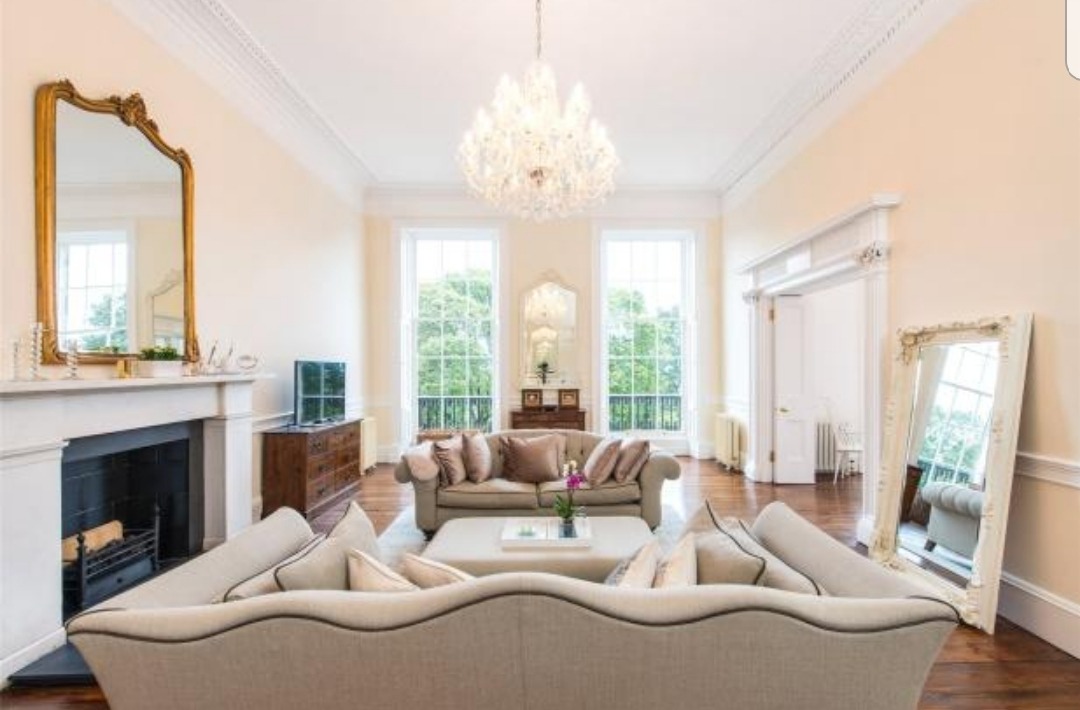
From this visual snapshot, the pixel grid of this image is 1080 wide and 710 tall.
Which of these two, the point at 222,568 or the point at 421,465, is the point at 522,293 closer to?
the point at 421,465

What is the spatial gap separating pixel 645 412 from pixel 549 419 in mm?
1555

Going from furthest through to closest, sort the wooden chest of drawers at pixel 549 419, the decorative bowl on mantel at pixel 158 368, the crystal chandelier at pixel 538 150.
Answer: the wooden chest of drawers at pixel 549 419 → the crystal chandelier at pixel 538 150 → the decorative bowl on mantel at pixel 158 368

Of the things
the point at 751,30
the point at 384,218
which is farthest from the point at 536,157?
the point at 384,218

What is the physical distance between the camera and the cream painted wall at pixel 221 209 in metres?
2.71

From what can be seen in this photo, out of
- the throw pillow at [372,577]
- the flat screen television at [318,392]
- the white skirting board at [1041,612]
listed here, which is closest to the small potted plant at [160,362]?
the flat screen television at [318,392]

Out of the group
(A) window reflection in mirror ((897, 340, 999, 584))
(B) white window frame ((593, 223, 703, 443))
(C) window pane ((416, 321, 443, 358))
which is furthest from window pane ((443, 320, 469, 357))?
(A) window reflection in mirror ((897, 340, 999, 584))

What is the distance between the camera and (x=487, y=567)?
→ 3.02 metres

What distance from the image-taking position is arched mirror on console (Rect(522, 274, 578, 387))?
7.82 meters

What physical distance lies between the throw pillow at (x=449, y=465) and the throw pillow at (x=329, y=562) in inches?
85.8

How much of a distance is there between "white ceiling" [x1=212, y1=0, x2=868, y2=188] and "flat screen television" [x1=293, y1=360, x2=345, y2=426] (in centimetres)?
244

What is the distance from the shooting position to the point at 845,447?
6.60 metres

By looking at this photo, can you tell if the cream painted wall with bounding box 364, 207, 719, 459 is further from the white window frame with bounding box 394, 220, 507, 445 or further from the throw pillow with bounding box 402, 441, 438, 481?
the throw pillow with bounding box 402, 441, 438, 481

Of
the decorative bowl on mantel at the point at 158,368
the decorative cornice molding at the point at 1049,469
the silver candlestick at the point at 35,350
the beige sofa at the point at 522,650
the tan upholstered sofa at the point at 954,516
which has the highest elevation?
the silver candlestick at the point at 35,350

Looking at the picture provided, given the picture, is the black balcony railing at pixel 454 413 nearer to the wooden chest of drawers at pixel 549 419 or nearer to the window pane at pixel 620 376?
the wooden chest of drawers at pixel 549 419
